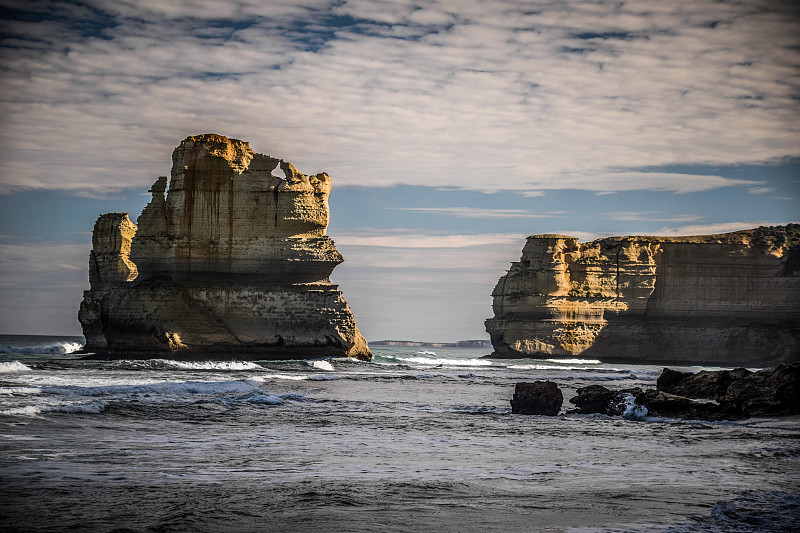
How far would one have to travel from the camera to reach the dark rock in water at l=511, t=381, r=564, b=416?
1684 cm

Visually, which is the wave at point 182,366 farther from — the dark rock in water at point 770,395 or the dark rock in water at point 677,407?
the dark rock in water at point 770,395

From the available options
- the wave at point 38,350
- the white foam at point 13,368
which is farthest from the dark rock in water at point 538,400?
the wave at point 38,350

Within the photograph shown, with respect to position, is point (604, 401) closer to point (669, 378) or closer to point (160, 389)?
point (669, 378)

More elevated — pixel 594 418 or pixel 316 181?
pixel 316 181

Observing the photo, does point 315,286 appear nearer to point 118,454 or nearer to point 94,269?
point 94,269

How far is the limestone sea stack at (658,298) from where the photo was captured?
64.5m

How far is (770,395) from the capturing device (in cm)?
1642

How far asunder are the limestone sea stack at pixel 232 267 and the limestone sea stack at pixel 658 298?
27148 millimetres

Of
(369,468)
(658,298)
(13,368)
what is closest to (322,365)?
(13,368)

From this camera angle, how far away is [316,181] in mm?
40406

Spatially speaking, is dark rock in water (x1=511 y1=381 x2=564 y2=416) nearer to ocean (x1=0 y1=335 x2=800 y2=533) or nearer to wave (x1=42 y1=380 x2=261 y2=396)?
ocean (x1=0 y1=335 x2=800 y2=533)

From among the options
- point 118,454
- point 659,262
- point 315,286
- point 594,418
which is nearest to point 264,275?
point 315,286

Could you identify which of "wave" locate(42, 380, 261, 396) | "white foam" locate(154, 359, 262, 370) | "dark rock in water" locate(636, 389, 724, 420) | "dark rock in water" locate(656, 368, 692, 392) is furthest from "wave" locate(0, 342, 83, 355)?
"dark rock in water" locate(636, 389, 724, 420)

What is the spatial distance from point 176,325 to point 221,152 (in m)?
8.19
